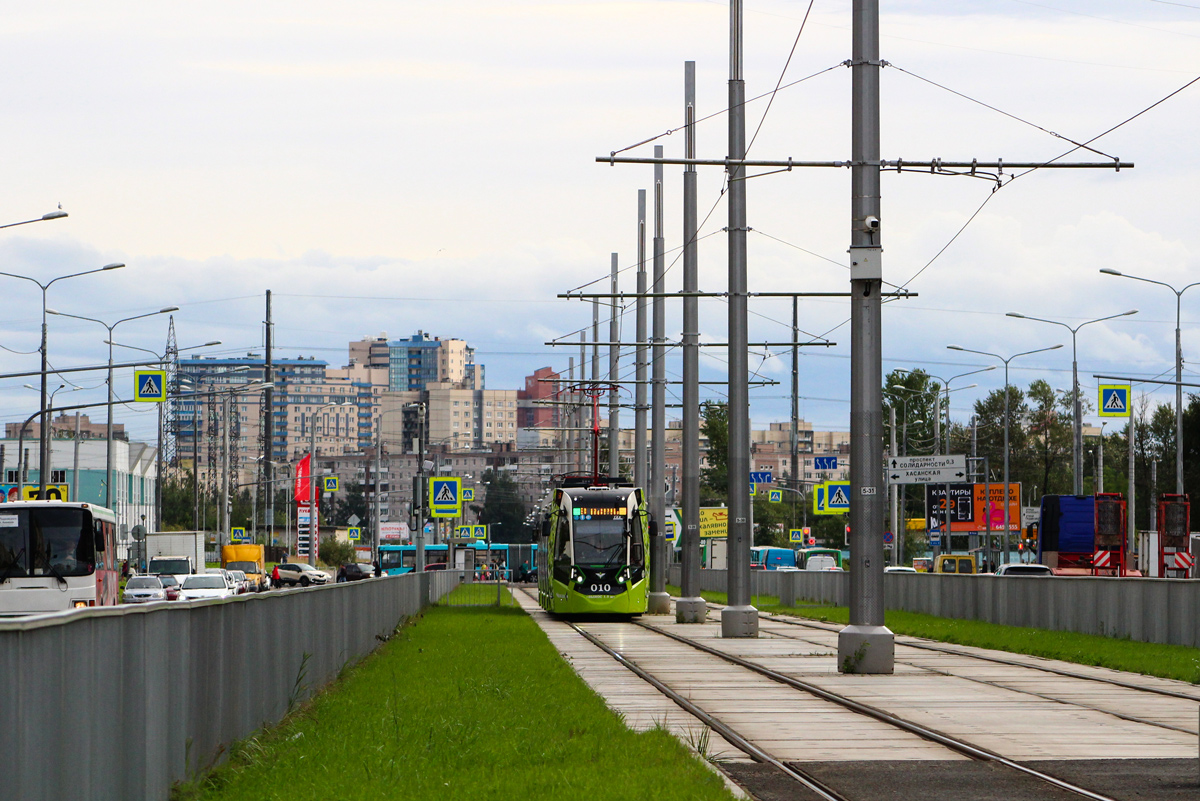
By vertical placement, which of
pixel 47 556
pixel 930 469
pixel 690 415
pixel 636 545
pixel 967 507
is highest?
pixel 690 415

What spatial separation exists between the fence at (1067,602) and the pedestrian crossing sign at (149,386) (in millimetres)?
22043

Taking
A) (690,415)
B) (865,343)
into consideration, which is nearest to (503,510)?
(690,415)

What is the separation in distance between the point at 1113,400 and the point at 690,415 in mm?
22693

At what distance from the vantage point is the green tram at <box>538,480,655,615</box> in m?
40.2

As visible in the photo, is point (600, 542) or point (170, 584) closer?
point (600, 542)

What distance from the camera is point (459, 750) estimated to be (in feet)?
37.1

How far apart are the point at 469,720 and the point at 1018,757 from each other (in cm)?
427

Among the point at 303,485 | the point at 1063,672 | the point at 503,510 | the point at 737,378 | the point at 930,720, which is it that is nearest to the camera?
the point at 930,720

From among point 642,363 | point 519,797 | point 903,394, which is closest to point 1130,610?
point 519,797

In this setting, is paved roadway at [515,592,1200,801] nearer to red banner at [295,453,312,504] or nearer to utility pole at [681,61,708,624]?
utility pole at [681,61,708,624]

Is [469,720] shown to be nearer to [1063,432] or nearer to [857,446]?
[857,446]

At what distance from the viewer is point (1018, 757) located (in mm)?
11648

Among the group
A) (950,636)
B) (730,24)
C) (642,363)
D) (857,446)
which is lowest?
(950,636)

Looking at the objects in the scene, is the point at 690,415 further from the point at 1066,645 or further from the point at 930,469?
the point at 1066,645
